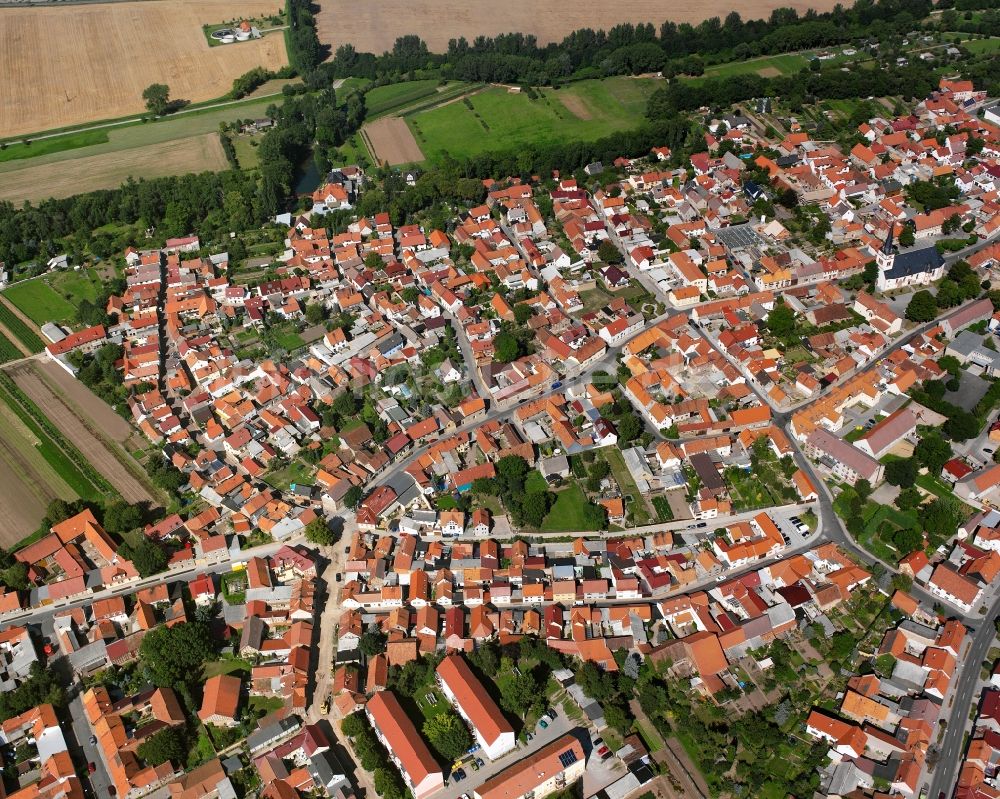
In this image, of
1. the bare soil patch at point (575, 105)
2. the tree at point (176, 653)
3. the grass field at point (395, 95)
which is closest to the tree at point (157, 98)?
the grass field at point (395, 95)

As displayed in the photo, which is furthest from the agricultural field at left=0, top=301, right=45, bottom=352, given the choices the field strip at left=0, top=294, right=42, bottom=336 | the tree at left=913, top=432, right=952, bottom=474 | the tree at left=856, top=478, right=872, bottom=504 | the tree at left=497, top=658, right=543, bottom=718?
the tree at left=913, top=432, right=952, bottom=474

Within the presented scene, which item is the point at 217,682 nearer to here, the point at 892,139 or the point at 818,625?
the point at 818,625

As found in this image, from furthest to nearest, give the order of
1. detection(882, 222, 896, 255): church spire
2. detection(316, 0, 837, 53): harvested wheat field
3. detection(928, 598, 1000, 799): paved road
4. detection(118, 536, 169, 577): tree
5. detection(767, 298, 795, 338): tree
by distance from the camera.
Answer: detection(316, 0, 837, 53): harvested wheat field
detection(882, 222, 896, 255): church spire
detection(767, 298, 795, 338): tree
detection(118, 536, 169, 577): tree
detection(928, 598, 1000, 799): paved road

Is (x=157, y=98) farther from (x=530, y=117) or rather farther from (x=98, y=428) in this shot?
(x=98, y=428)

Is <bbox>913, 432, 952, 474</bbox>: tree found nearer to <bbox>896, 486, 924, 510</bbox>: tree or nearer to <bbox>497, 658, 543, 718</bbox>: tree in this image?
<bbox>896, 486, 924, 510</bbox>: tree

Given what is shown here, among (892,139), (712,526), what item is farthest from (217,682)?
(892,139)

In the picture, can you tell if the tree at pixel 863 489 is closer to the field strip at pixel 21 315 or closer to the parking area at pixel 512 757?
the parking area at pixel 512 757
